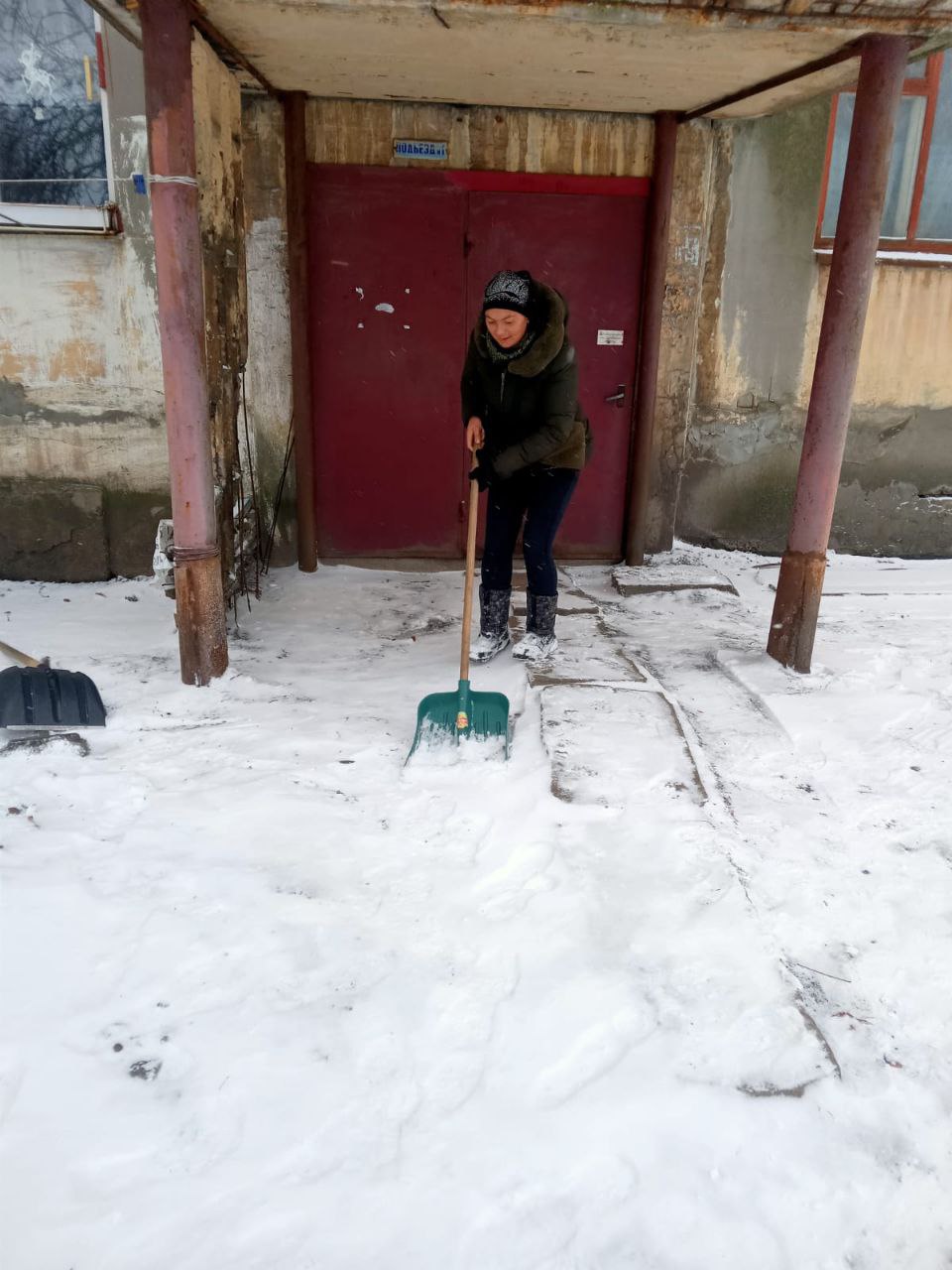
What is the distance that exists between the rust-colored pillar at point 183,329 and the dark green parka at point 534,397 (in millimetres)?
1194

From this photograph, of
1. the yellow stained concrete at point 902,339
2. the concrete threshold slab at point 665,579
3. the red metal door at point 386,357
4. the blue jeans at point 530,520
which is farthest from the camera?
the yellow stained concrete at point 902,339

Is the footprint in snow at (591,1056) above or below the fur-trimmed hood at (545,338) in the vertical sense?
below

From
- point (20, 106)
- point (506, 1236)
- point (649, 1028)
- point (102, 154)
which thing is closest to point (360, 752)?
point (649, 1028)

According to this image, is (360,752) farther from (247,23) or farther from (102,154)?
(102,154)

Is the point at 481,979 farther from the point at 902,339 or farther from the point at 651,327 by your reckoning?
the point at 902,339

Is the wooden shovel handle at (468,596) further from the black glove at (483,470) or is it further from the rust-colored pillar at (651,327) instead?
the rust-colored pillar at (651,327)

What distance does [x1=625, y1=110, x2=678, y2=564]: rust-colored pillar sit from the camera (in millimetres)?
5184

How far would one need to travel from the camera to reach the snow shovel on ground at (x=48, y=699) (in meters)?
3.35

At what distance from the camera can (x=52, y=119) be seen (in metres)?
4.77

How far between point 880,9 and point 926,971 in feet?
11.3

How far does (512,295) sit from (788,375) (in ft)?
9.78

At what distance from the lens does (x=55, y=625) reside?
4594 millimetres

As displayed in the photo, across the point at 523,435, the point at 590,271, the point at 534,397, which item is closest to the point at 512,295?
the point at 534,397

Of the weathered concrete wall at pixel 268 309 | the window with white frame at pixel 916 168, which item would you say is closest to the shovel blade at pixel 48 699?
the weathered concrete wall at pixel 268 309
